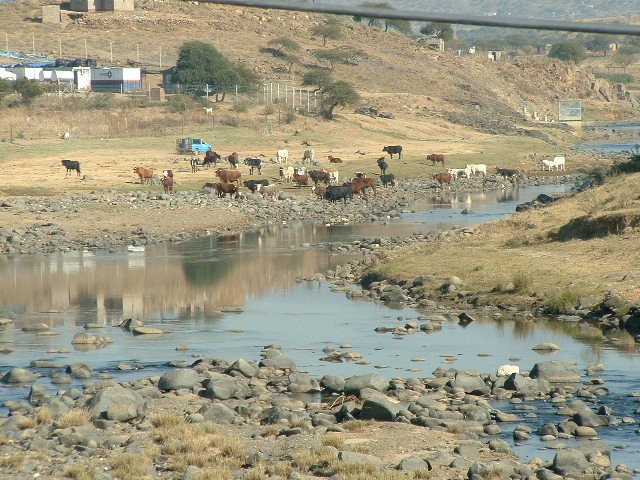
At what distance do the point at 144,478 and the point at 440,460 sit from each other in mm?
3010

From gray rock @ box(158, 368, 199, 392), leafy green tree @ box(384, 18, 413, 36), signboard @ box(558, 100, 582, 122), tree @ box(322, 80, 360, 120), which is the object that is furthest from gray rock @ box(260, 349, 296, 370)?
leafy green tree @ box(384, 18, 413, 36)

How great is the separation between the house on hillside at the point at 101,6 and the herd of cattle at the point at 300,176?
2205 inches

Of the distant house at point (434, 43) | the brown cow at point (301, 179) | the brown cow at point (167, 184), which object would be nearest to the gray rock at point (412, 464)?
the brown cow at point (167, 184)

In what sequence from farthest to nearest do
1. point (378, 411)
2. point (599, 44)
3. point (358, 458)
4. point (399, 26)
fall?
point (599, 44) < point (399, 26) < point (378, 411) < point (358, 458)

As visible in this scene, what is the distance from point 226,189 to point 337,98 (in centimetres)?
3091

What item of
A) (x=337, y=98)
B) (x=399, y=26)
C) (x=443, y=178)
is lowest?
(x=443, y=178)

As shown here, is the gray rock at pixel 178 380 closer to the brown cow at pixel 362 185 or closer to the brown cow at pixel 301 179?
the brown cow at pixel 362 185

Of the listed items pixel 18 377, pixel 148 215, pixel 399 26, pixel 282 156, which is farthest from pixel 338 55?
pixel 18 377

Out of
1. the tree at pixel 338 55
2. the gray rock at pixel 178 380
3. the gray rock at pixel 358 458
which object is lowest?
the gray rock at pixel 178 380

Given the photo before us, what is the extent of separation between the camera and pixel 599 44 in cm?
18125

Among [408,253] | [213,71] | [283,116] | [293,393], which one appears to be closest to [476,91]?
[213,71]

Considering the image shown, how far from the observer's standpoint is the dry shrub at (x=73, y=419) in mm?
13570

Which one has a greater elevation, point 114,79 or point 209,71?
point 209,71

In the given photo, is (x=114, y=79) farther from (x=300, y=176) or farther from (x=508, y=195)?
(x=508, y=195)
